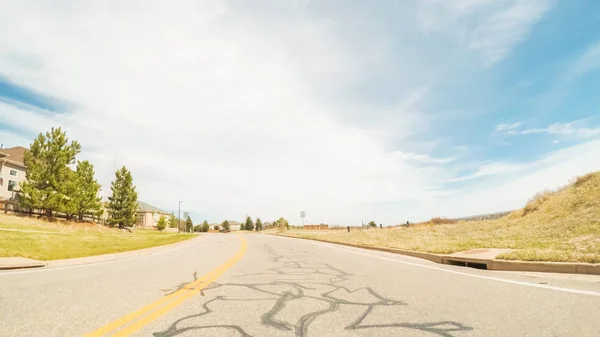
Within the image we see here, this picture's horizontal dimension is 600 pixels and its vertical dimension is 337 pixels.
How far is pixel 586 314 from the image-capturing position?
3764 mm

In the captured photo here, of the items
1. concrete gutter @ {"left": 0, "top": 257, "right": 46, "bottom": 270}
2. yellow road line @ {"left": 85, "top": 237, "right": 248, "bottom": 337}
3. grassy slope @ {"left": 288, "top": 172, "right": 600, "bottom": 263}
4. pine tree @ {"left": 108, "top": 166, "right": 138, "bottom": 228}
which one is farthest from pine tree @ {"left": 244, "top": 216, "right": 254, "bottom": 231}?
yellow road line @ {"left": 85, "top": 237, "right": 248, "bottom": 337}

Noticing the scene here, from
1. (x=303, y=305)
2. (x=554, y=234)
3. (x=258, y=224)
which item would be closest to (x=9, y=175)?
(x=303, y=305)

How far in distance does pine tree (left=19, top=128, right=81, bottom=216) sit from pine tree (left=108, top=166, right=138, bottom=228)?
1478 centimetres

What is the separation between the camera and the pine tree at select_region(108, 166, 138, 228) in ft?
173

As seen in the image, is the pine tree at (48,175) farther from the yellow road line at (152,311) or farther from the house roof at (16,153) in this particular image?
the yellow road line at (152,311)

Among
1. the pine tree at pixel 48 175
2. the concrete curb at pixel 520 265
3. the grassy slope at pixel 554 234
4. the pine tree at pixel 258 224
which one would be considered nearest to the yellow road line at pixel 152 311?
the concrete curb at pixel 520 265

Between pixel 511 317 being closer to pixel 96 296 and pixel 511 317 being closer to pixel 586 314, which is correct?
pixel 586 314

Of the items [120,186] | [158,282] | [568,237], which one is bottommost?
[158,282]

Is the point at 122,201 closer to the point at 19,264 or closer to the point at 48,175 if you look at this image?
the point at 48,175

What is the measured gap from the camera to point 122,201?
53219mm

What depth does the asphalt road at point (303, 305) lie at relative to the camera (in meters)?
3.48

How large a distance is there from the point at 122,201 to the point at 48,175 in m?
17.4

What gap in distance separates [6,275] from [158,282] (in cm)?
351

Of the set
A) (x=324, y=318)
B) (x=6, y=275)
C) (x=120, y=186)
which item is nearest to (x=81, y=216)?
(x=120, y=186)
